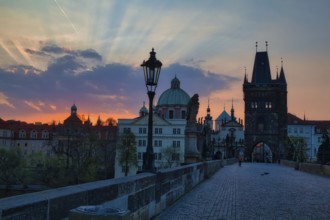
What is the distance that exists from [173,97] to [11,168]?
56.0m

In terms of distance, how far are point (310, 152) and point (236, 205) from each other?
120468 mm

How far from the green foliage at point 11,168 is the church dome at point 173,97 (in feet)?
176

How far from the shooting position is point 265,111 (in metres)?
116

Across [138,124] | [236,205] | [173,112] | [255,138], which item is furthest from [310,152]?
[236,205]

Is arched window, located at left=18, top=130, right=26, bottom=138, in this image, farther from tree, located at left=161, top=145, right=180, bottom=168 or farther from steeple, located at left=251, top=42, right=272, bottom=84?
steeple, located at left=251, top=42, right=272, bottom=84

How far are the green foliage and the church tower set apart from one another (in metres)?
64.8

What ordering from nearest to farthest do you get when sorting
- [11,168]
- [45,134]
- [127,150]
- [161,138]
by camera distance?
1. [11,168]
2. [127,150]
3. [161,138]
4. [45,134]

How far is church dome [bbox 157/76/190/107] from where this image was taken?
111 m

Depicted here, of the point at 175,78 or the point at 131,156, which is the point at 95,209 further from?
the point at 175,78

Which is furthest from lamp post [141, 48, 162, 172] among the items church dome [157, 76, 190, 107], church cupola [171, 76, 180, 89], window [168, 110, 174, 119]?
church cupola [171, 76, 180, 89]

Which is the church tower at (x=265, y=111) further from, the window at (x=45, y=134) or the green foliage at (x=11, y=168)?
the green foliage at (x=11, y=168)

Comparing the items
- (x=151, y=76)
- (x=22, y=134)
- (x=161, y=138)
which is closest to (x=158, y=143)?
(x=161, y=138)

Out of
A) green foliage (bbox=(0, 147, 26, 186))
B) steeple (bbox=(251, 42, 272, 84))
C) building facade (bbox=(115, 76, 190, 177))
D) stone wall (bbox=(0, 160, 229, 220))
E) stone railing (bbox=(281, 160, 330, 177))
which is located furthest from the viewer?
steeple (bbox=(251, 42, 272, 84))

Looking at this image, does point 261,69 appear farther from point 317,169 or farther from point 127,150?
point 317,169
